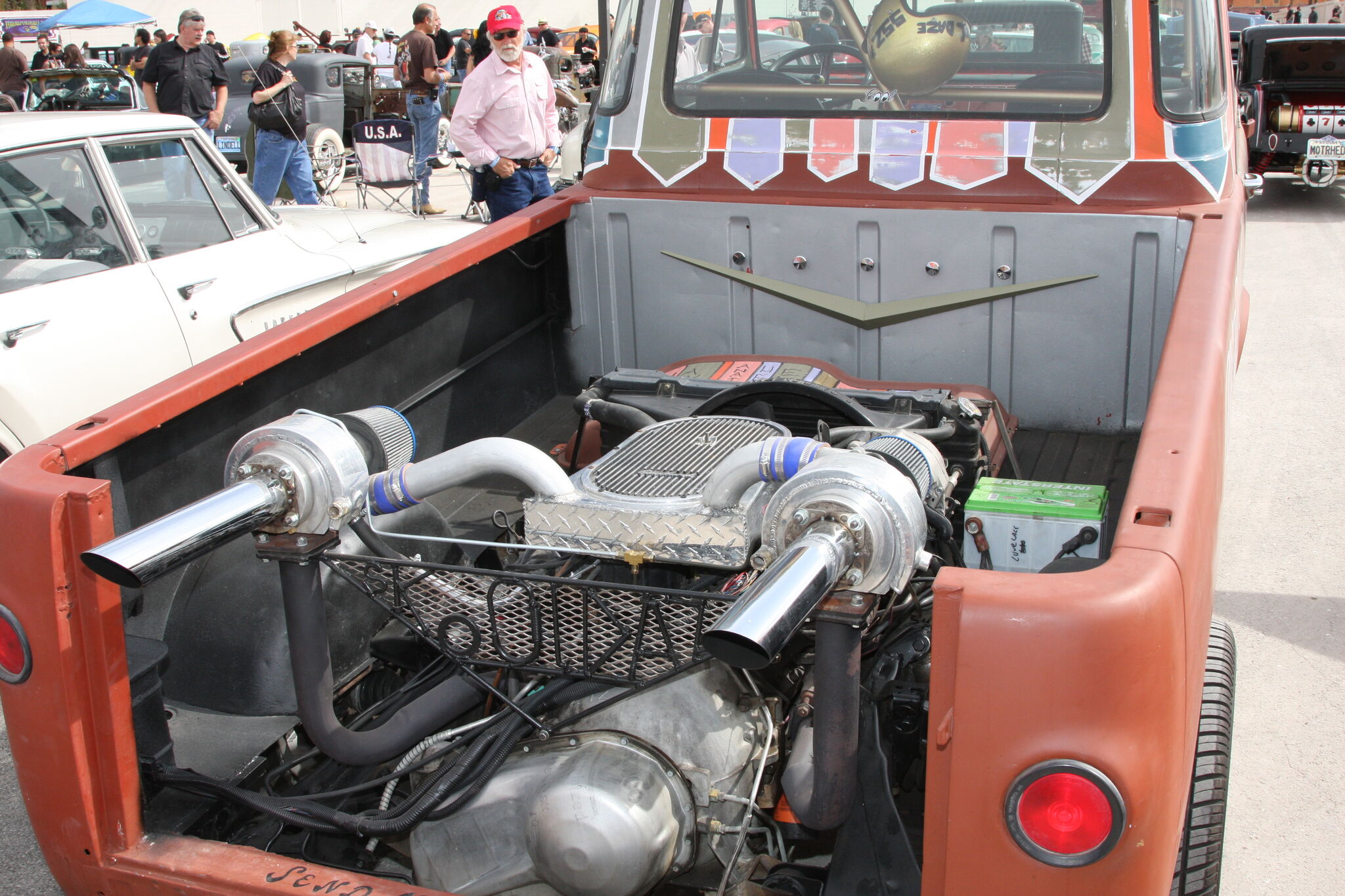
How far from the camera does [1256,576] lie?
13.1ft

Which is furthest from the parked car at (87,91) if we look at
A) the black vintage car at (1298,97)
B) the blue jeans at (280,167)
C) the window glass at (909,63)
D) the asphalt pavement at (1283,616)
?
the black vintage car at (1298,97)

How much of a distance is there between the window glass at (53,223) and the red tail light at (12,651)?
2830mm

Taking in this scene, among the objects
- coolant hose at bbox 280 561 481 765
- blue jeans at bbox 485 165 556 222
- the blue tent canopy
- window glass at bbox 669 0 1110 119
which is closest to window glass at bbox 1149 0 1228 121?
window glass at bbox 669 0 1110 119

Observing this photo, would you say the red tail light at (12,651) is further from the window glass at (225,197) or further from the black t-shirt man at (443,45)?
the black t-shirt man at (443,45)

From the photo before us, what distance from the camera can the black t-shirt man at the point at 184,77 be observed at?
9.08 m

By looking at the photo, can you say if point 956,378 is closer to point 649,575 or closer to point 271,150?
point 649,575

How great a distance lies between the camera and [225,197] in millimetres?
5238

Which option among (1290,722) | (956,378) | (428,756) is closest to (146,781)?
(428,756)

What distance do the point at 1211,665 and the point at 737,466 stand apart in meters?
1.20

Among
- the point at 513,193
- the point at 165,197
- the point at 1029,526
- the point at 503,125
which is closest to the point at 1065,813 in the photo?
the point at 1029,526

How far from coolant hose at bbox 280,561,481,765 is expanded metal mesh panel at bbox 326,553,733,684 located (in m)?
0.08

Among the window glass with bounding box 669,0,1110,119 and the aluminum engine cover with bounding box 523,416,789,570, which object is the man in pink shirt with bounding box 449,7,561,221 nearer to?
the window glass with bounding box 669,0,1110,119

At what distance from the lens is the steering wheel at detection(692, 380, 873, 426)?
8.84 ft

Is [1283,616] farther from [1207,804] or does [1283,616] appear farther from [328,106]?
[328,106]
